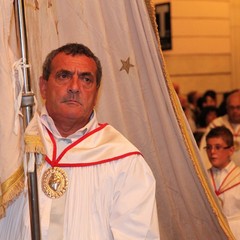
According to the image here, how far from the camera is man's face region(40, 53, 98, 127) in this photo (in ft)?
7.89

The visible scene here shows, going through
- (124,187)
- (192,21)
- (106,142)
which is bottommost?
(124,187)

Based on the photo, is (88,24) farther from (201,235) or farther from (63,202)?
(201,235)

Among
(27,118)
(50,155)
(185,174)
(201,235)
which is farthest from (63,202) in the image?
(201,235)

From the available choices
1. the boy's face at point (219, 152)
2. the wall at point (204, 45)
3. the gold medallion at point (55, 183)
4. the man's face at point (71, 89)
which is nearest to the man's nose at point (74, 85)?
the man's face at point (71, 89)

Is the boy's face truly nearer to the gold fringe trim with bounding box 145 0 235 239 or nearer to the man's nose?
the gold fringe trim with bounding box 145 0 235 239

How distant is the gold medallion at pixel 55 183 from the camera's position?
235cm

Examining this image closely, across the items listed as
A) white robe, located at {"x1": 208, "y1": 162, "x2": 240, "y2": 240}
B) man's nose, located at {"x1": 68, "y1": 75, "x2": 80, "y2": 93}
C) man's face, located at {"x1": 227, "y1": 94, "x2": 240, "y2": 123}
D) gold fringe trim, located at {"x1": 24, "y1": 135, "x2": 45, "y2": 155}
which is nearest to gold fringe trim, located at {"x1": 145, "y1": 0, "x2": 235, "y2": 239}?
man's nose, located at {"x1": 68, "y1": 75, "x2": 80, "y2": 93}

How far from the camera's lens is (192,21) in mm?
10273

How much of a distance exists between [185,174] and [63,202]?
88 centimetres

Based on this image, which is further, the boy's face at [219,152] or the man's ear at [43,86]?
the boy's face at [219,152]

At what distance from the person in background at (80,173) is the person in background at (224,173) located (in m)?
1.76

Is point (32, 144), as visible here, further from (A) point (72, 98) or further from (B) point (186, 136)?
(B) point (186, 136)

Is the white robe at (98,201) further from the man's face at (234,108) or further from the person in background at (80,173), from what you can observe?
the man's face at (234,108)

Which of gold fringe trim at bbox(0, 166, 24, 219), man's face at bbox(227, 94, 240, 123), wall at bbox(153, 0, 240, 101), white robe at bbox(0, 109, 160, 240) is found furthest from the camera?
wall at bbox(153, 0, 240, 101)
